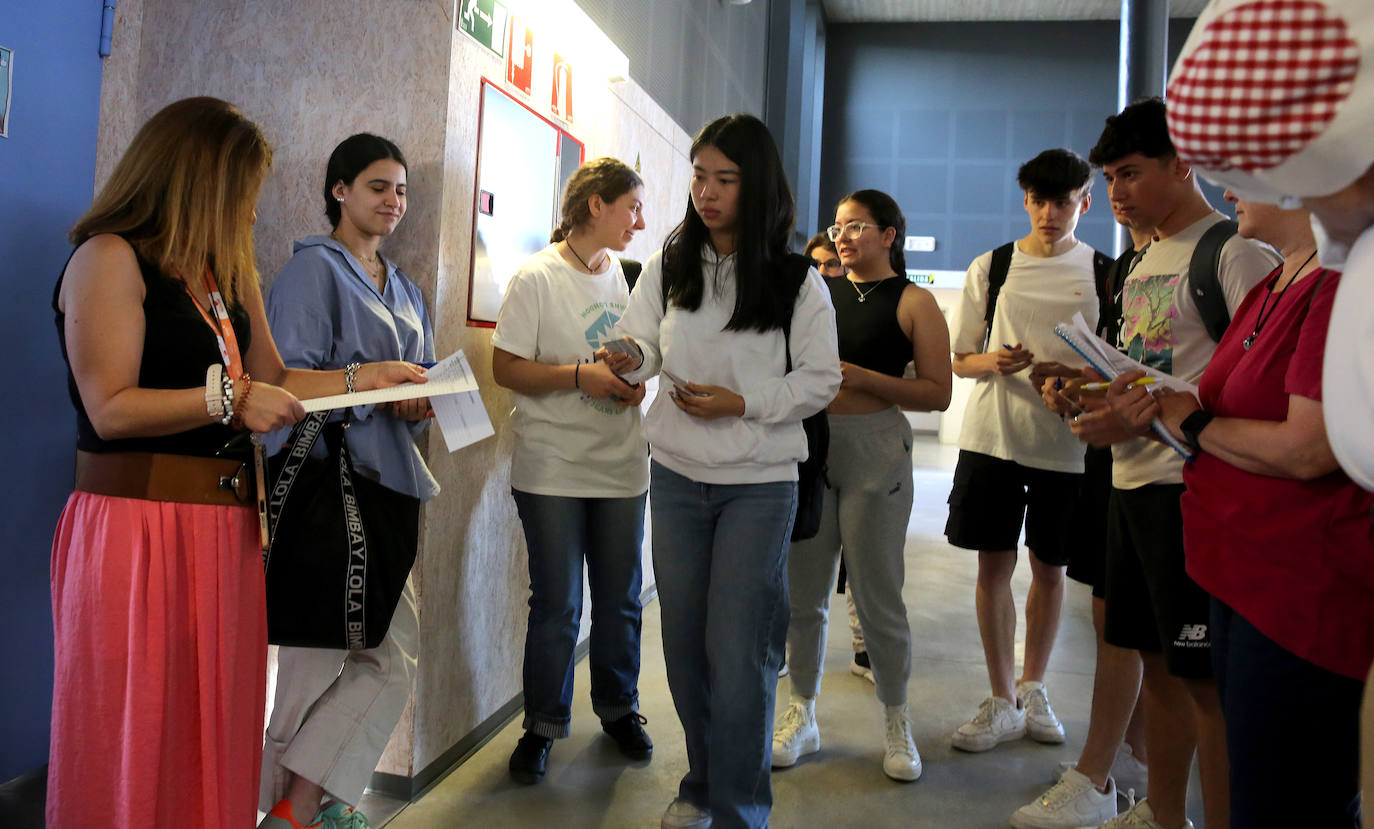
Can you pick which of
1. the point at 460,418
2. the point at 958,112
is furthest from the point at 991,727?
the point at 958,112

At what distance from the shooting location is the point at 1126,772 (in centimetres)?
273

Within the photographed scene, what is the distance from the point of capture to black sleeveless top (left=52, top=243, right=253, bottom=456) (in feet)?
5.02

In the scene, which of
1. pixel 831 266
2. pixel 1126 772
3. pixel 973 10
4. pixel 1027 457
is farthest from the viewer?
pixel 973 10

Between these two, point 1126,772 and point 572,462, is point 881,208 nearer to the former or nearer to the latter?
point 572,462

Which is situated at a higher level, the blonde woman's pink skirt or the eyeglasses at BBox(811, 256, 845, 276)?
the eyeglasses at BBox(811, 256, 845, 276)

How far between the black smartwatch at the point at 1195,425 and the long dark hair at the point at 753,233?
0.83 metres

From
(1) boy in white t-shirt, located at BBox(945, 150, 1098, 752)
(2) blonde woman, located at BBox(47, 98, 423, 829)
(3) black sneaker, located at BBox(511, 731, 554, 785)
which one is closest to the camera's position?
(2) blonde woman, located at BBox(47, 98, 423, 829)

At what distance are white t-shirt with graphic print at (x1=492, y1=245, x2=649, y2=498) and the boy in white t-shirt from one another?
3.68ft

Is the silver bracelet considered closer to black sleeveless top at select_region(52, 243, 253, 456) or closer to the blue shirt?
black sleeveless top at select_region(52, 243, 253, 456)

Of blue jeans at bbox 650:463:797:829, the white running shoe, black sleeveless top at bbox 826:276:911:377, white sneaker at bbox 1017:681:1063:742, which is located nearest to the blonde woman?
blue jeans at bbox 650:463:797:829

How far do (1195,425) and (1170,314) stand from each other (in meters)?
0.66

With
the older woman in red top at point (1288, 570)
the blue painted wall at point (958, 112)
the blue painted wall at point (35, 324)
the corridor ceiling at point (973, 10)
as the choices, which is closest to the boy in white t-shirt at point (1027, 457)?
the older woman in red top at point (1288, 570)

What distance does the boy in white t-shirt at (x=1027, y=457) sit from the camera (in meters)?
2.90

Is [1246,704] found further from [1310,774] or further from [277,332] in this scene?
[277,332]
